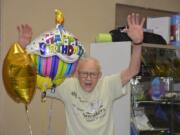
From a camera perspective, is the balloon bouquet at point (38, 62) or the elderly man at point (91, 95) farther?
the elderly man at point (91, 95)

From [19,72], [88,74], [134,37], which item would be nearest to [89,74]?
[88,74]

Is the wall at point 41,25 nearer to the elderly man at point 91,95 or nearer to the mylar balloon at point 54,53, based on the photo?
the elderly man at point 91,95

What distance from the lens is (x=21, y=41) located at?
71.9 inches

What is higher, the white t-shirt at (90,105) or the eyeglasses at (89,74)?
the eyeglasses at (89,74)

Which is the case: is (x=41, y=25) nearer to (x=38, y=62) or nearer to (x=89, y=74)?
(x=89, y=74)

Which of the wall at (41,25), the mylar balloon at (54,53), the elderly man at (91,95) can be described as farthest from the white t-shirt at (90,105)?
the wall at (41,25)

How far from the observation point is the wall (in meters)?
2.81

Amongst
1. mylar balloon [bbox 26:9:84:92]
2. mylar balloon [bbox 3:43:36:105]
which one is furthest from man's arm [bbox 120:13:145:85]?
mylar balloon [bbox 3:43:36:105]

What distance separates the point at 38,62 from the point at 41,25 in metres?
1.28

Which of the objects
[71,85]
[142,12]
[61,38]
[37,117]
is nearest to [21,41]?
[61,38]

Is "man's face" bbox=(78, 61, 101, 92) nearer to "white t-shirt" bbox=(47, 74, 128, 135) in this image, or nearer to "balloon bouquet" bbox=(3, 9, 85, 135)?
"white t-shirt" bbox=(47, 74, 128, 135)

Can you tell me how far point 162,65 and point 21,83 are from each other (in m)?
1.91

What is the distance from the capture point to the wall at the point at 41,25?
281cm

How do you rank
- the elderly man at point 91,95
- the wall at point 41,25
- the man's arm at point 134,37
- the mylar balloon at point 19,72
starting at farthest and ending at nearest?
the wall at point 41,25, the elderly man at point 91,95, the man's arm at point 134,37, the mylar balloon at point 19,72
